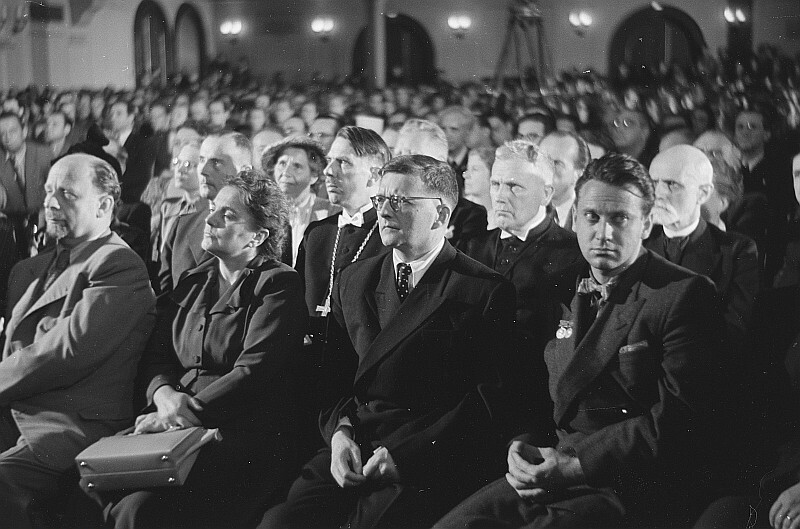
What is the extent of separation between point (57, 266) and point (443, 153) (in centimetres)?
172

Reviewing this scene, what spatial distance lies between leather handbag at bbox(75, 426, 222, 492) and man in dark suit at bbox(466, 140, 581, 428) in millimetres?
1285

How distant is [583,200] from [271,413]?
1502 mm

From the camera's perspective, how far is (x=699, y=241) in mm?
3572

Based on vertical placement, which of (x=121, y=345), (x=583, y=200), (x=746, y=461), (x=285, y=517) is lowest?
(x=285, y=517)

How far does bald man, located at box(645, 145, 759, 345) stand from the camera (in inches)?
140

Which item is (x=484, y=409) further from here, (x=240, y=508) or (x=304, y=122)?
(x=304, y=122)

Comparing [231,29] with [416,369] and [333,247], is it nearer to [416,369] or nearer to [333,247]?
[333,247]

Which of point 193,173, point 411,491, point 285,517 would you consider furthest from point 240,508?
point 193,173

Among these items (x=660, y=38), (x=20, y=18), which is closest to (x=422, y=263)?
(x=660, y=38)

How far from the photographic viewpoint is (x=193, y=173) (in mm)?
3949

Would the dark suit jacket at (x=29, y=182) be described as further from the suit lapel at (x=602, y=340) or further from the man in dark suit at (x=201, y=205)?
the suit lapel at (x=602, y=340)

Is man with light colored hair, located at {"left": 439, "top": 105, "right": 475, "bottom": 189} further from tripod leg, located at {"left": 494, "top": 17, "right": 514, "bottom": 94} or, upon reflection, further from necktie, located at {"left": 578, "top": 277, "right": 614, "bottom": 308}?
necktie, located at {"left": 578, "top": 277, "right": 614, "bottom": 308}

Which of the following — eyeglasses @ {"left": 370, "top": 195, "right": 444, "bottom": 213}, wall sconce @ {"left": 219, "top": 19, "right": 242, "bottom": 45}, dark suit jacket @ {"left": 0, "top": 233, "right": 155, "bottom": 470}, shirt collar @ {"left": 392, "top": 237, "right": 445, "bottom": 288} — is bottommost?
dark suit jacket @ {"left": 0, "top": 233, "right": 155, "bottom": 470}

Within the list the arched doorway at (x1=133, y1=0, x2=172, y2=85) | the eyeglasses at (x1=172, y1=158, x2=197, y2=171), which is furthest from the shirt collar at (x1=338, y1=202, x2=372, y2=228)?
the arched doorway at (x1=133, y1=0, x2=172, y2=85)
